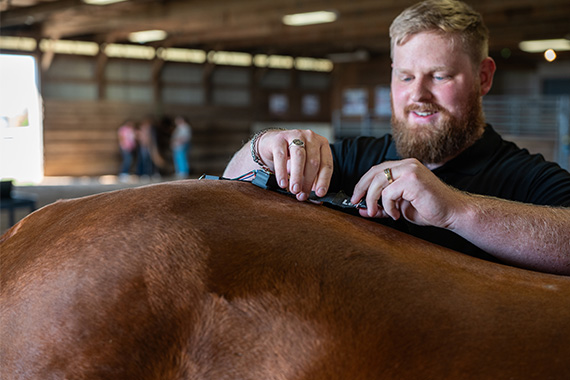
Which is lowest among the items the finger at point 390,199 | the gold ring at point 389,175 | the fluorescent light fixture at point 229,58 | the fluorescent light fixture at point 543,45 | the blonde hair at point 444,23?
the finger at point 390,199

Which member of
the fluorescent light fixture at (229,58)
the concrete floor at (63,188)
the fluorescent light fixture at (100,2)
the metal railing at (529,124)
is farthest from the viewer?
the fluorescent light fixture at (229,58)

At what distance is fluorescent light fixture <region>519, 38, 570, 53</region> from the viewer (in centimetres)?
1392

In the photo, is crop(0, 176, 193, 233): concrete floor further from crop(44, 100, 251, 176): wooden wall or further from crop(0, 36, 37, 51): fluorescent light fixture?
crop(0, 36, 37, 51): fluorescent light fixture

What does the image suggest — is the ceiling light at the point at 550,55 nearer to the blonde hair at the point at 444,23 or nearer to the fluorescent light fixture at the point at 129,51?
the blonde hair at the point at 444,23

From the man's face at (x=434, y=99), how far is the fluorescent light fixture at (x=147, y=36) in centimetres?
1164

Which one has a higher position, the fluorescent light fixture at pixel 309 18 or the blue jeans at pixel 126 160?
the fluorescent light fixture at pixel 309 18

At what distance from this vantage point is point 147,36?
13.0 m

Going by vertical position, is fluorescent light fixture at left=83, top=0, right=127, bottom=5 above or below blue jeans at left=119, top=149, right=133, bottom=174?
above

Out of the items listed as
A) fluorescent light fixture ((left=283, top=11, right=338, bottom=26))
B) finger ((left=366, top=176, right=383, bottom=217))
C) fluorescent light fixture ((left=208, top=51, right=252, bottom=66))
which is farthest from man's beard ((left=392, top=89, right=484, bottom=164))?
fluorescent light fixture ((left=208, top=51, right=252, bottom=66))

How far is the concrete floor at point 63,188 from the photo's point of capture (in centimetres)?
843

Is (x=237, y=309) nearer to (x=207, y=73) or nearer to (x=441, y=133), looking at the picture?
(x=441, y=133)

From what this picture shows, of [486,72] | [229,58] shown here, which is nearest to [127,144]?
[229,58]

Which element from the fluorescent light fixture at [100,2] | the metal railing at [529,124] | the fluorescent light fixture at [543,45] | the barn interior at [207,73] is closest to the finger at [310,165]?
the metal railing at [529,124]

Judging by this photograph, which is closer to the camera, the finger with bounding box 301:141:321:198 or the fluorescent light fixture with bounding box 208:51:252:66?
the finger with bounding box 301:141:321:198
